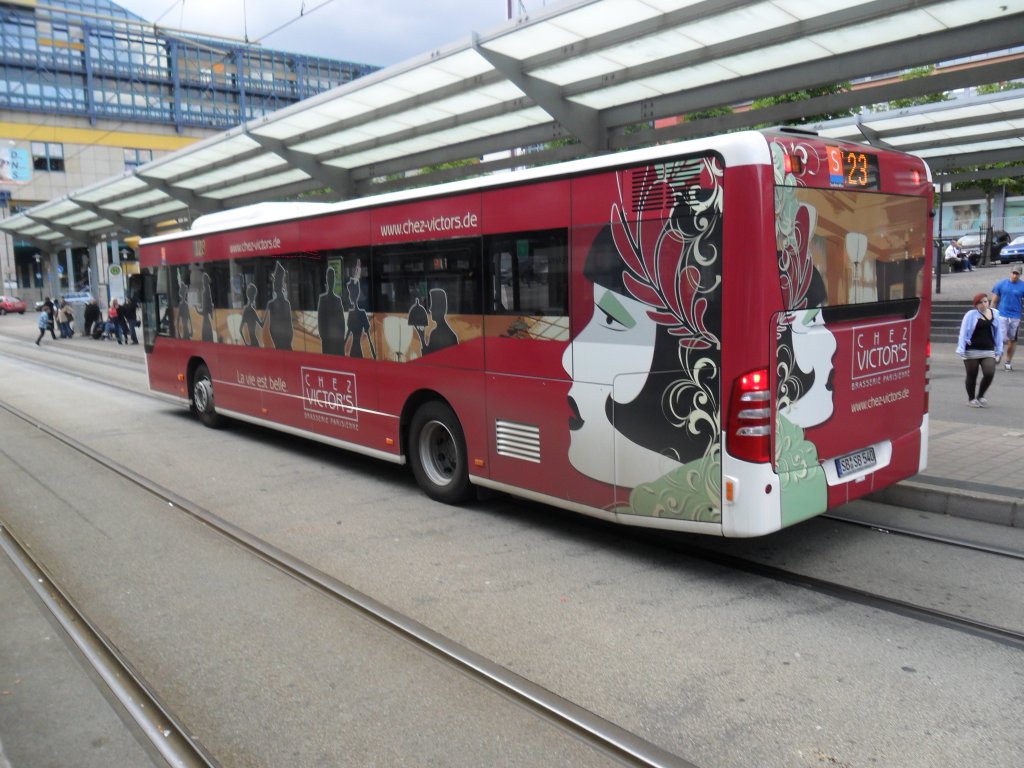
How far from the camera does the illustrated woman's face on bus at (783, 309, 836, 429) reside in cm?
520

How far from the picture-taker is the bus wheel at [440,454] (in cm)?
731

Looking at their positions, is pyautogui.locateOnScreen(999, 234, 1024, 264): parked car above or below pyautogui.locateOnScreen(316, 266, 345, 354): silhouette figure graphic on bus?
above

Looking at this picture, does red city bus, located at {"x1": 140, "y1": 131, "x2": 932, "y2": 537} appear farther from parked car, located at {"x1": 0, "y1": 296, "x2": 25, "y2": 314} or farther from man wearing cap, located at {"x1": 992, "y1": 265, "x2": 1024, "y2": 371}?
parked car, located at {"x1": 0, "y1": 296, "x2": 25, "y2": 314}

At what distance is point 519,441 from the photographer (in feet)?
21.6

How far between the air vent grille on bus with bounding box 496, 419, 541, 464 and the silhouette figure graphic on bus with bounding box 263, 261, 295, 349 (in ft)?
12.3

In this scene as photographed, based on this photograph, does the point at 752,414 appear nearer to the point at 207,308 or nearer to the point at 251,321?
the point at 251,321

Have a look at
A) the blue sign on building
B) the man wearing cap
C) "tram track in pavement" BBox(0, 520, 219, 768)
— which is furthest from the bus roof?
the blue sign on building

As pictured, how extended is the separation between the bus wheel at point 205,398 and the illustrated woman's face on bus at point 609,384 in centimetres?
720

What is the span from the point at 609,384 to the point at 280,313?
5187 millimetres

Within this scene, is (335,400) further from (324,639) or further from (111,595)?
(324,639)

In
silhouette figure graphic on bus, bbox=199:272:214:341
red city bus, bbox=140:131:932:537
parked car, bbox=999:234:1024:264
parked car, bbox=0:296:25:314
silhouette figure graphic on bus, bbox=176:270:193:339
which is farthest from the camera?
parked car, bbox=0:296:25:314

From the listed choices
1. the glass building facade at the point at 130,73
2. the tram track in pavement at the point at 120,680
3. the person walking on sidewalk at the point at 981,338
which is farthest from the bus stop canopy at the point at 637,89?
the glass building facade at the point at 130,73

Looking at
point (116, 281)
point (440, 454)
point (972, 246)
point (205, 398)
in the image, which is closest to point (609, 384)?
point (440, 454)

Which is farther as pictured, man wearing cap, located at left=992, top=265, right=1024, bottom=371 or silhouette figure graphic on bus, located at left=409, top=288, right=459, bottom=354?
man wearing cap, located at left=992, top=265, right=1024, bottom=371
